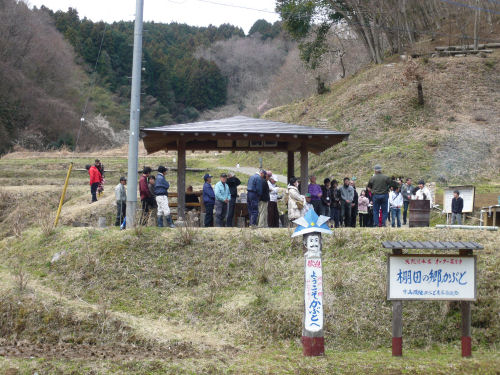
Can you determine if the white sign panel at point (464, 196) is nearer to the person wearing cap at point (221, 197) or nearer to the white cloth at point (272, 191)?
the white cloth at point (272, 191)

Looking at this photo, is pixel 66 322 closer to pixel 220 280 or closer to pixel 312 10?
pixel 220 280

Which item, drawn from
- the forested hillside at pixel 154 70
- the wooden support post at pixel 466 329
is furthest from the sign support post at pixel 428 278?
the forested hillside at pixel 154 70

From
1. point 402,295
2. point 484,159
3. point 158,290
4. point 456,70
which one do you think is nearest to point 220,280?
point 158,290

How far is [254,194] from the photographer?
523 inches

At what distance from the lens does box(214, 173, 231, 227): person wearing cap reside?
44.9ft

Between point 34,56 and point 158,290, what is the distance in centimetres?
4573

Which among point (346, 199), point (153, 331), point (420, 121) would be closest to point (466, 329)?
point (153, 331)

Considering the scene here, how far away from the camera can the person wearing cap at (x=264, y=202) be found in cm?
1341

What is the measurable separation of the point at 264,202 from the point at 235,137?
177cm

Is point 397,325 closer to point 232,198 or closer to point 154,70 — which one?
point 232,198

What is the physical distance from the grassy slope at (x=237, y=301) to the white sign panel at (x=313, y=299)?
0.52 m

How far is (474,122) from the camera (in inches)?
1148

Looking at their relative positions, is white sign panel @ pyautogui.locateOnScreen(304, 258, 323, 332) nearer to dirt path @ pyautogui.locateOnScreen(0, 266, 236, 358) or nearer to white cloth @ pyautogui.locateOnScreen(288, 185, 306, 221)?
dirt path @ pyautogui.locateOnScreen(0, 266, 236, 358)

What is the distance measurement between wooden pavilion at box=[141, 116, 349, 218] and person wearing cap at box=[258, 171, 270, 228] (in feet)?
4.10
